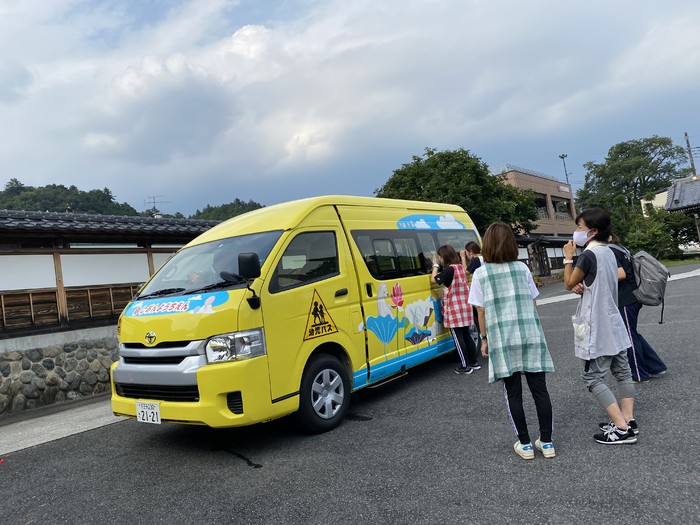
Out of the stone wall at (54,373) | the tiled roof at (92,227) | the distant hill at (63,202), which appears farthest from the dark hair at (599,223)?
the distant hill at (63,202)

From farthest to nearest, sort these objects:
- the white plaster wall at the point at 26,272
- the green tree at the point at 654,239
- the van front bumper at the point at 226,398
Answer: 1. the green tree at the point at 654,239
2. the white plaster wall at the point at 26,272
3. the van front bumper at the point at 226,398

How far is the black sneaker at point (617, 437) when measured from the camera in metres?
3.39

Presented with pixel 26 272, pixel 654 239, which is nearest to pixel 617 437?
pixel 26 272

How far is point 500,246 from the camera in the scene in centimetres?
345

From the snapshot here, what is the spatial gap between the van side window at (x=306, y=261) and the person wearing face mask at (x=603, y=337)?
2.30 m

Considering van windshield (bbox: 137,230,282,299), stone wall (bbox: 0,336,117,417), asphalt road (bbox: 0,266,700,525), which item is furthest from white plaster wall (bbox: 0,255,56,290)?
van windshield (bbox: 137,230,282,299)

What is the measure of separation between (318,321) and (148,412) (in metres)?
1.70

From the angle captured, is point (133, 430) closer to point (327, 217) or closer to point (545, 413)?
point (327, 217)

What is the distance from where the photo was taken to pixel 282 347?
4.08 meters

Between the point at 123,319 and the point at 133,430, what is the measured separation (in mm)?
1715

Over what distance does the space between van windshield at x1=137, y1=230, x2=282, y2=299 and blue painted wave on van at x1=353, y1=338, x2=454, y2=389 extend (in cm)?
168

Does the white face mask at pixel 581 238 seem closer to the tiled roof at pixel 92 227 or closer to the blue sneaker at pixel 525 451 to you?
the blue sneaker at pixel 525 451

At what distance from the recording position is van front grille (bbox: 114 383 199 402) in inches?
151

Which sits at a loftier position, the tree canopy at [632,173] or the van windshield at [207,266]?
the tree canopy at [632,173]
